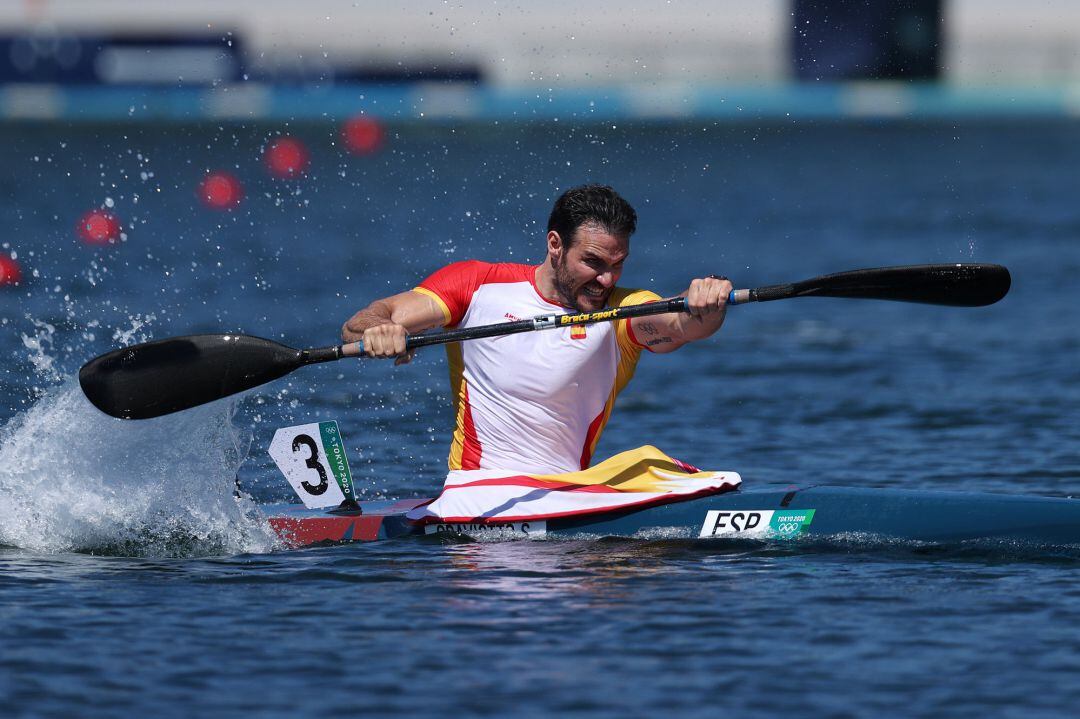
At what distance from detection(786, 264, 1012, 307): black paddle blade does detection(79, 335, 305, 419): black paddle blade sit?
298cm

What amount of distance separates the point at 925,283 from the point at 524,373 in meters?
2.17

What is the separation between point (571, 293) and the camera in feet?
27.1

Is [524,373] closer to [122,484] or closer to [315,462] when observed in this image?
[315,462]

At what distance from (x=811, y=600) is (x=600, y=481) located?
1445 millimetres

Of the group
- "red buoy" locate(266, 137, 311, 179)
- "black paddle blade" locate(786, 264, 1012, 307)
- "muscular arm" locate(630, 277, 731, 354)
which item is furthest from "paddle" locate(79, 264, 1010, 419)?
"red buoy" locate(266, 137, 311, 179)

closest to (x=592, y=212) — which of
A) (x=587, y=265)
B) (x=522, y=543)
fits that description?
(x=587, y=265)

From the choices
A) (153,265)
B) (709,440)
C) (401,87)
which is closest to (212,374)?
(709,440)

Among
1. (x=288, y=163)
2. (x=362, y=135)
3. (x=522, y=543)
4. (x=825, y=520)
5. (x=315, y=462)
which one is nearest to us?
(x=825, y=520)

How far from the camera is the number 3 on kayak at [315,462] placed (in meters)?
8.95

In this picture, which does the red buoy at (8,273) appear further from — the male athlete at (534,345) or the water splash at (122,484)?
the male athlete at (534,345)

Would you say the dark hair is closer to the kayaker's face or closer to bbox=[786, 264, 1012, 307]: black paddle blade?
the kayaker's face

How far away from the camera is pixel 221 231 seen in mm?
35531

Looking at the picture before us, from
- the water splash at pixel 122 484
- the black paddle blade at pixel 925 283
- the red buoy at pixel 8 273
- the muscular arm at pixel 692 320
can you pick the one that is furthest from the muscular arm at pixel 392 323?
the red buoy at pixel 8 273

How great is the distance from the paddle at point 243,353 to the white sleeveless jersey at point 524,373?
9.3 inches
